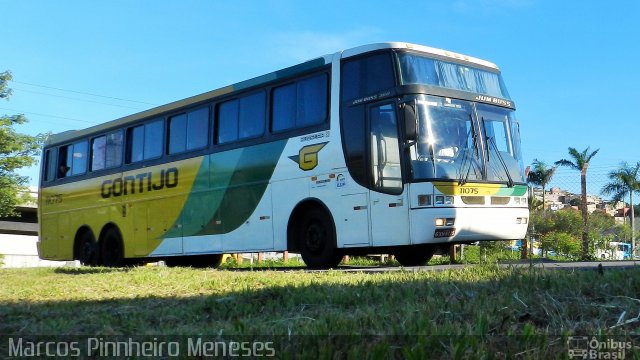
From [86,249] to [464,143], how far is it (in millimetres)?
11041

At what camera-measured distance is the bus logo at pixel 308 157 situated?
1152 cm

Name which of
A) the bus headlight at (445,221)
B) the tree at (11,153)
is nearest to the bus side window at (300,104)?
the bus headlight at (445,221)

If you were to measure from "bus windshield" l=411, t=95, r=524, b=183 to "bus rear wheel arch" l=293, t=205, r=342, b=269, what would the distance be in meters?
2.03

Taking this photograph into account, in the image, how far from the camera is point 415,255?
12.6 meters

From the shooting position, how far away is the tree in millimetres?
32406

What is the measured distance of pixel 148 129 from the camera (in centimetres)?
1558

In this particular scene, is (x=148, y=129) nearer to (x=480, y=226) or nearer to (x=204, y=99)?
(x=204, y=99)

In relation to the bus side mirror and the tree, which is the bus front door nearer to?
the bus side mirror

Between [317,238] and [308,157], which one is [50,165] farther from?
[317,238]

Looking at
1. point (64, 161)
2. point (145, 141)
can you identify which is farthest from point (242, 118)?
point (64, 161)

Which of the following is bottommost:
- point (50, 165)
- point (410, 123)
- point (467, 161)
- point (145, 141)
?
point (467, 161)

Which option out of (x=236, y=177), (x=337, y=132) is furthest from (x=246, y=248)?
(x=337, y=132)

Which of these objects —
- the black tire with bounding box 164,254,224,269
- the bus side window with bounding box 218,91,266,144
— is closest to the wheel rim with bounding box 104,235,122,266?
the black tire with bounding box 164,254,224,269

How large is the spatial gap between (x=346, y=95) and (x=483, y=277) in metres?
6.04
